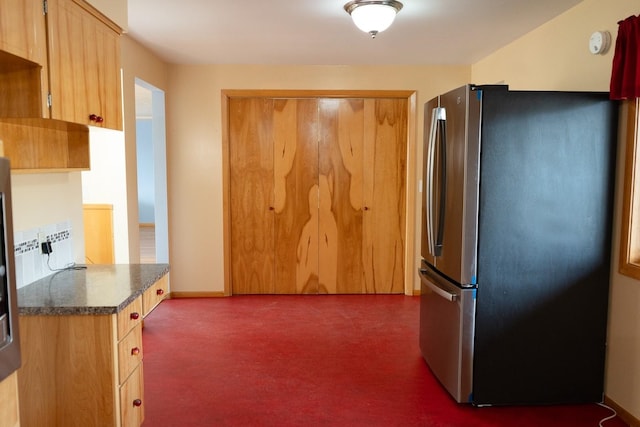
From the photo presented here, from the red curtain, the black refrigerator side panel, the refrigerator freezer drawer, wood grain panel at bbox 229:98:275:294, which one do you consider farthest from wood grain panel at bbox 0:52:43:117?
wood grain panel at bbox 229:98:275:294

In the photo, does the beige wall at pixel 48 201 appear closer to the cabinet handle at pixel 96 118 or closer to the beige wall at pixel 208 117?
the cabinet handle at pixel 96 118

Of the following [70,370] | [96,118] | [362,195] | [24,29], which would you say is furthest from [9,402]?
[362,195]

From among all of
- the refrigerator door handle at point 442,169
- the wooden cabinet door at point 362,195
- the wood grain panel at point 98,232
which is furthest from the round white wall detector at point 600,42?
the wood grain panel at point 98,232

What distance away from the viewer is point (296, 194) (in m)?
5.03

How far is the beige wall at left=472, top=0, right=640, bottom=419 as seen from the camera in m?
2.56

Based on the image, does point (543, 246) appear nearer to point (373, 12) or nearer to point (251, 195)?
point (373, 12)

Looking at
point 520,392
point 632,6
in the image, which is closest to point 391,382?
point 520,392

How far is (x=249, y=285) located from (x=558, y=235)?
10.9ft

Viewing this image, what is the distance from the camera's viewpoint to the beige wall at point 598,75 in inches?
101

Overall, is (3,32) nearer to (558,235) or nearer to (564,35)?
(558,235)

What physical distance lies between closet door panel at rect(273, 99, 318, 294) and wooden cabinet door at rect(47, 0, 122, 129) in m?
2.42

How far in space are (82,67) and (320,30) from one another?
189cm

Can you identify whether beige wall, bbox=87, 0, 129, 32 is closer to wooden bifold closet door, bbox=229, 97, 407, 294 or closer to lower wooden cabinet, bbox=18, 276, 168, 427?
lower wooden cabinet, bbox=18, 276, 168, 427

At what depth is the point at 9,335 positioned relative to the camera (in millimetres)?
1394
